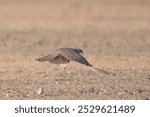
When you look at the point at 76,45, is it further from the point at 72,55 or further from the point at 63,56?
the point at 72,55

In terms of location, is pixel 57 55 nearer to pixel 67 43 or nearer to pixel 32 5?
pixel 67 43

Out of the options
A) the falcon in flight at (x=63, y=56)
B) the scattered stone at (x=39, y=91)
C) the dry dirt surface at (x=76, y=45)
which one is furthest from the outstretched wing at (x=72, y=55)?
the scattered stone at (x=39, y=91)

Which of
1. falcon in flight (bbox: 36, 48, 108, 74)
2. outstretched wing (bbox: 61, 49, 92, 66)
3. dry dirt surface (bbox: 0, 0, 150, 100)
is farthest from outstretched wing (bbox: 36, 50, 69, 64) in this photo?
dry dirt surface (bbox: 0, 0, 150, 100)

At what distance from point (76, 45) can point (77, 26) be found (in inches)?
213

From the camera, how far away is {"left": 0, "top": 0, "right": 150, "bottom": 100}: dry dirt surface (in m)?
11.9

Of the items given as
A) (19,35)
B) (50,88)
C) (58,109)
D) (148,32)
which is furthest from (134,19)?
(58,109)

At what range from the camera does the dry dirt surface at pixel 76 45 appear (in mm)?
11859

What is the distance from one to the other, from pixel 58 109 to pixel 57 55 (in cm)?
164

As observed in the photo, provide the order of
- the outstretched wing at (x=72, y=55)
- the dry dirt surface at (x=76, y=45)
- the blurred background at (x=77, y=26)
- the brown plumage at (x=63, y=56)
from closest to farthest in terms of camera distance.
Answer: the outstretched wing at (x=72, y=55) < the brown plumage at (x=63, y=56) < the dry dirt surface at (x=76, y=45) < the blurred background at (x=77, y=26)

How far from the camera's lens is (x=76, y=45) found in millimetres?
18297

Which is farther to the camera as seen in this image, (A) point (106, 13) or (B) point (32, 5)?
(B) point (32, 5)

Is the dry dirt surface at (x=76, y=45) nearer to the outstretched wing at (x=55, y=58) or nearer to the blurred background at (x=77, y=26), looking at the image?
the blurred background at (x=77, y=26)

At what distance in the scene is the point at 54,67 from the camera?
14.0 meters

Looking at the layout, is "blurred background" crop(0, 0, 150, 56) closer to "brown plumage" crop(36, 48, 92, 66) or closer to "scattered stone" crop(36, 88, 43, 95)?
"brown plumage" crop(36, 48, 92, 66)
